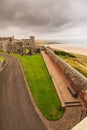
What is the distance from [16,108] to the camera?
14906mm

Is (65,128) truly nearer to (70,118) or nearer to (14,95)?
(70,118)

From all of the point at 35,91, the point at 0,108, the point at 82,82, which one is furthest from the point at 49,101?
the point at 0,108

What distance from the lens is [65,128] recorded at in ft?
40.2

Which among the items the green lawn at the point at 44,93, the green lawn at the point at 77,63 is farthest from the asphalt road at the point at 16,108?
the green lawn at the point at 77,63

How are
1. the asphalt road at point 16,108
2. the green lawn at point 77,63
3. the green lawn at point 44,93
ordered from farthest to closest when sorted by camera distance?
the green lawn at point 77,63, the green lawn at point 44,93, the asphalt road at point 16,108

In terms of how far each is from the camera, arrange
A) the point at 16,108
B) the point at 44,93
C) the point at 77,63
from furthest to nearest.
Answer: the point at 77,63 < the point at 44,93 < the point at 16,108

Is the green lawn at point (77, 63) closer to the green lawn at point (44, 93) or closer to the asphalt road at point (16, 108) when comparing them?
the green lawn at point (44, 93)

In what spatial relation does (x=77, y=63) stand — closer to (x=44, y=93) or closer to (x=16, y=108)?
(x=44, y=93)

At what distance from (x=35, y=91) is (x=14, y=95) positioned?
2.52m

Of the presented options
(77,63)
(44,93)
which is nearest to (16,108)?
(44,93)

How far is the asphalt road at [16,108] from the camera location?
12.6 metres

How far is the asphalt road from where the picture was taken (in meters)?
12.6

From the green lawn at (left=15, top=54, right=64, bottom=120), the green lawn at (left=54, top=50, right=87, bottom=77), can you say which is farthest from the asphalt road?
the green lawn at (left=54, top=50, right=87, bottom=77)

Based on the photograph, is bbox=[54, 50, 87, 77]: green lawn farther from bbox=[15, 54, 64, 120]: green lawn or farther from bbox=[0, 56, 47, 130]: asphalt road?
bbox=[0, 56, 47, 130]: asphalt road
